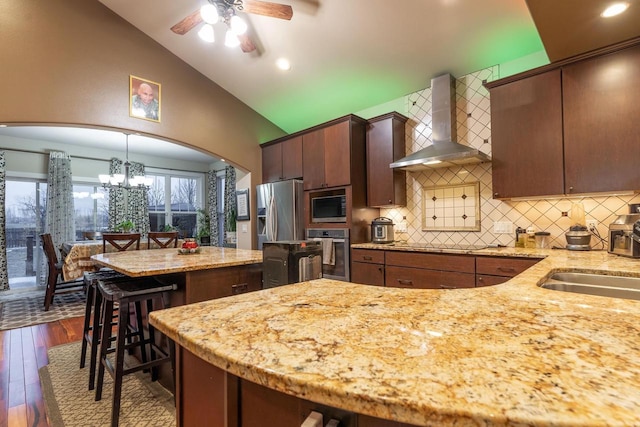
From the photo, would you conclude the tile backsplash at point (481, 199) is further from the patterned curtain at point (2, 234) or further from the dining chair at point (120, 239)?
the patterned curtain at point (2, 234)

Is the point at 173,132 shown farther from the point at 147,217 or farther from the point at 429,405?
the point at 429,405

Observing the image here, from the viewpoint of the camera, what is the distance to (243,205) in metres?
4.82

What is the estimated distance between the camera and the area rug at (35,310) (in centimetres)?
361

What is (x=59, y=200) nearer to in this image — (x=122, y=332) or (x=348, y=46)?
(x=122, y=332)

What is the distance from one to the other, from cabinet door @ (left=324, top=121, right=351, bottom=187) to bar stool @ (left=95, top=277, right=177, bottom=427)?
2.17 metres

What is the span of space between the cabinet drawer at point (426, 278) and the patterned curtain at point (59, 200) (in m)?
5.70

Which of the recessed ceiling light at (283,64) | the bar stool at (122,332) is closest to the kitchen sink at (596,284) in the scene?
the bar stool at (122,332)

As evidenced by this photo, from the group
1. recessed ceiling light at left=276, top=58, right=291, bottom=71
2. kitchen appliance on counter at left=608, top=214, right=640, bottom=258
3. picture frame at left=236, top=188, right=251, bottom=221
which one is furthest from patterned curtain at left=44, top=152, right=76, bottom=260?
kitchen appliance on counter at left=608, top=214, right=640, bottom=258

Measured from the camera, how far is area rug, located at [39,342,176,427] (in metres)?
1.81

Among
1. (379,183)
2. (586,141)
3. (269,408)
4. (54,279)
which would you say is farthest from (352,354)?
(54,279)

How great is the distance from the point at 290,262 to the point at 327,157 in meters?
2.06

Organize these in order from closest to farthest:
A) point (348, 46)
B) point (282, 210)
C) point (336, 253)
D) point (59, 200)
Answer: point (348, 46) → point (336, 253) → point (282, 210) → point (59, 200)

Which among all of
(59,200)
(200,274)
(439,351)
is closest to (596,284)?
(439,351)

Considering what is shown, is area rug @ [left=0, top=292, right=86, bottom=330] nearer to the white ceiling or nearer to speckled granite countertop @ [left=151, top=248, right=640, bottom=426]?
the white ceiling
